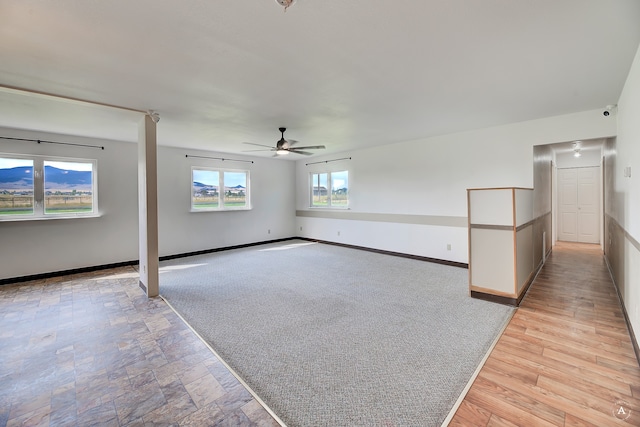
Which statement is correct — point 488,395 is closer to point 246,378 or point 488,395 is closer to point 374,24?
point 246,378

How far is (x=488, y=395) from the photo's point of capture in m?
1.89

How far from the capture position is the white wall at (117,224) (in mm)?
4676

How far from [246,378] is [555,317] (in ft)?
10.8

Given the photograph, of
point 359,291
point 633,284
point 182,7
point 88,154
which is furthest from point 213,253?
point 633,284

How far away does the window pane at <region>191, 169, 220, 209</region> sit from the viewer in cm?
671

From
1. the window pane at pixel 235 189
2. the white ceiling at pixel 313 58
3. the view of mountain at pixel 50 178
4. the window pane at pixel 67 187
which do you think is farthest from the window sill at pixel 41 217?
the window pane at pixel 235 189

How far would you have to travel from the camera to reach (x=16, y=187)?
4.67m

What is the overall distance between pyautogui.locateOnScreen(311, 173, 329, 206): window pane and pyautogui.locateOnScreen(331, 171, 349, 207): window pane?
263 mm

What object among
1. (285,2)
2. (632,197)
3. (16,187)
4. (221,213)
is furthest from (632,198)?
(16,187)

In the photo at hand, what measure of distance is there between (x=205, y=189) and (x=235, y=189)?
82cm

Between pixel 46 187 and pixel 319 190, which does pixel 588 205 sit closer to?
pixel 319 190

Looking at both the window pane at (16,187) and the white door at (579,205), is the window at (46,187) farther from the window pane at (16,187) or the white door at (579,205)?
the white door at (579,205)

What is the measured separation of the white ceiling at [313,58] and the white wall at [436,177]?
0.44 m

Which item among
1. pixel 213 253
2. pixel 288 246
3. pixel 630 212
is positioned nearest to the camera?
pixel 630 212
